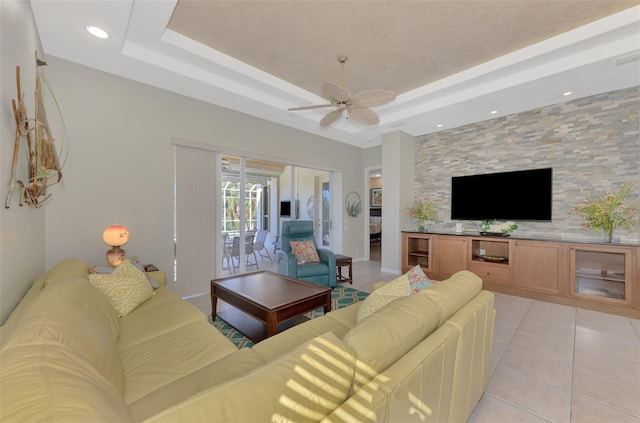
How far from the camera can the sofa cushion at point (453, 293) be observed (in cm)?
140

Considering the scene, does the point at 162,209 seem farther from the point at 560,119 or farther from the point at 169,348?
the point at 560,119

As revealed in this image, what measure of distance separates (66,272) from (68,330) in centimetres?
129

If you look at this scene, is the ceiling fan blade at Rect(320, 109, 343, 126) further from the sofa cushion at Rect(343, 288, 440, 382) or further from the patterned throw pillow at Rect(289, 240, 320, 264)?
the sofa cushion at Rect(343, 288, 440, 382)

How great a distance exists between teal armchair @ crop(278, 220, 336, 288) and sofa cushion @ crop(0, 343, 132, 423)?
2.84 meters

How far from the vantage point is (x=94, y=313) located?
1.58m

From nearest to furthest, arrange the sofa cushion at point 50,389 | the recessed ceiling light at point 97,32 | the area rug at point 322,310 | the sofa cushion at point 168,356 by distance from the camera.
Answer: the sofa cushion at point 50,389 → the sofa cushion at point 168,356 → the recessed ceiling light at point 97,32 → the area rug at point 322,310

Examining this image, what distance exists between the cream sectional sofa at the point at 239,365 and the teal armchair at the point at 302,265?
1.76m

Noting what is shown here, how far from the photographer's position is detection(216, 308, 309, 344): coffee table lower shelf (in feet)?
7.85

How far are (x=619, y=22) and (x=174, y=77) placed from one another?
469 cm

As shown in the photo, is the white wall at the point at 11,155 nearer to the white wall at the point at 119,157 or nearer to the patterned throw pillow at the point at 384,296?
the white wall at the point at 119,157

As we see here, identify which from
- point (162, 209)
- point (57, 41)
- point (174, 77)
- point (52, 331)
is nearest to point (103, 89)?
point (57, 41)

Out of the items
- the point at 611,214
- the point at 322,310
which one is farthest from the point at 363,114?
the point at 611,214

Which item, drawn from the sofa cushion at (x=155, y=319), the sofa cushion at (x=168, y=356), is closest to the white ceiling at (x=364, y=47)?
the sofa cushion at (x=155, y=319)

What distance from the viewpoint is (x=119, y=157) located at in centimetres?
314
